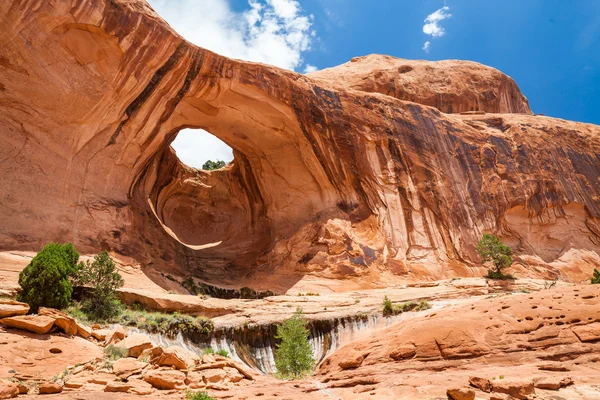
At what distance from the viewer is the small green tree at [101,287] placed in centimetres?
1498

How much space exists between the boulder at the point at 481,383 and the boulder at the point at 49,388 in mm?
7645

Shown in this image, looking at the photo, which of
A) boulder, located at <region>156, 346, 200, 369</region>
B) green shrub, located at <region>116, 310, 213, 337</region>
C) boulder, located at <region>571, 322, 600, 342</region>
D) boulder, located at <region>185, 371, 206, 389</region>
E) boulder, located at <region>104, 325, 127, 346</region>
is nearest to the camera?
boulder, located at <region>185, 371, 206, 389</region>

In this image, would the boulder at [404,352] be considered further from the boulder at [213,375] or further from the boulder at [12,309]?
the boulder at [12,309]

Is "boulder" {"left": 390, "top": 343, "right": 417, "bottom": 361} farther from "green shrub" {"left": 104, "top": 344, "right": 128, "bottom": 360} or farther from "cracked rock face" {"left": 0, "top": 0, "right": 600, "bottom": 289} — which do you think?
"cracked rock face" {"left": 0, "top": 0, "right": 600, "bottom": 289}

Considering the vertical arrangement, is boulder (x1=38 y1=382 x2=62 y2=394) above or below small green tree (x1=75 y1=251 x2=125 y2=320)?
below

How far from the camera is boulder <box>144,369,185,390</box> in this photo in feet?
27.2

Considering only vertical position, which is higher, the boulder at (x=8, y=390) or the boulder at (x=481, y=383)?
the boulder at (x=8, y=390)

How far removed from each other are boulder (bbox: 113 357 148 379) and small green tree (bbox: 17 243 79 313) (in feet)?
17.5

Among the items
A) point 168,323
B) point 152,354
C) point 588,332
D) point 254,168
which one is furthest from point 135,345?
A: point 254,168

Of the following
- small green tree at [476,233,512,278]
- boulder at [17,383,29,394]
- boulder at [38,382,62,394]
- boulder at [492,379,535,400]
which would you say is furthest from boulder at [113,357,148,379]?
small green tree at [476,233,512,278]

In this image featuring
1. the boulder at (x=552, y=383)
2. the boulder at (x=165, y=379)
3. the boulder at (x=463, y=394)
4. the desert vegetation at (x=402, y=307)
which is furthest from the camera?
the desert vegetation at (x=402, y=307)

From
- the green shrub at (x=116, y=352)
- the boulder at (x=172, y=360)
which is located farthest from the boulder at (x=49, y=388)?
the boulder at (x=172, y=360)

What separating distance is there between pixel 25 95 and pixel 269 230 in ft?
54.6

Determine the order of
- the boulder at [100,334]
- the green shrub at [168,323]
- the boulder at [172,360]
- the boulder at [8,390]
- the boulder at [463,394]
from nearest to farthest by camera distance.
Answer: the boulder at [463,394] < the boulder at [8,390] < the boulder at [172,360] < the boulder at [100,334] < the green shrub at [168,323]
